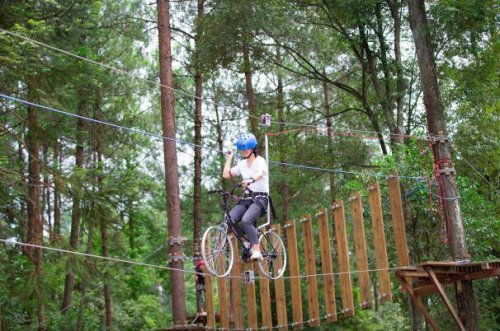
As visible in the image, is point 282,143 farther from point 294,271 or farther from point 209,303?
point 294,271

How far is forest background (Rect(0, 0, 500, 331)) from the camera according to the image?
14.2 m

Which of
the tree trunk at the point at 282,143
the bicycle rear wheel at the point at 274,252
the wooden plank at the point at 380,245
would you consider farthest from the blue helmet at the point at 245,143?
the tree trunk at the point at 282,143

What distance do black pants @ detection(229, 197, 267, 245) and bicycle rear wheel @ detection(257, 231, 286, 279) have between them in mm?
918

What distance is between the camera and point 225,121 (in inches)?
953

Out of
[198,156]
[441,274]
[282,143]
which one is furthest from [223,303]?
[282,143]

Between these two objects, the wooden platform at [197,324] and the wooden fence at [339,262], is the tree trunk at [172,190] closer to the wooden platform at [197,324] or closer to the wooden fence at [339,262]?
the wooden platform at [197,324]

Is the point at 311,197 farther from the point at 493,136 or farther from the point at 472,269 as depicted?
the point at 472,269

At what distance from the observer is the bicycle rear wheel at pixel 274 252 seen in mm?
9852

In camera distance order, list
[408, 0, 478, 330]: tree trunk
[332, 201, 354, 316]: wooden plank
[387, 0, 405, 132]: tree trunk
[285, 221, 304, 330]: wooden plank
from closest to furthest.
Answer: [332, 201, 354, 316]: wooden plank
[408, 0, 478, 330]: tree trunk
[285, 221, 304, 330]: wooden plank
[387, 0, 405, 132]: tree trunk

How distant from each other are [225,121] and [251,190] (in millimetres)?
15437

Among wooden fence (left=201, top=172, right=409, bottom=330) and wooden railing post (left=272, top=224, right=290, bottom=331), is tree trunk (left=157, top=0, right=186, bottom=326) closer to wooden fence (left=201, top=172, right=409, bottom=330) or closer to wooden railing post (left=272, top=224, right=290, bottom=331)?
wooden fence (left=201, top=172, right=409, bottom=330)

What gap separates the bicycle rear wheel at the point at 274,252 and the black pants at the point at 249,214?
918 mm

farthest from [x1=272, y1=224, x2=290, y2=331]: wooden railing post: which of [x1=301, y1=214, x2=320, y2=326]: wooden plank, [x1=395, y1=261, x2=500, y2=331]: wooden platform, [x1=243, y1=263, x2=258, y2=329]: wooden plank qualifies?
[x1=395, y1=261, x2=500, y2=331]: wooden platform

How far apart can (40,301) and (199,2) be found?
10.7m
